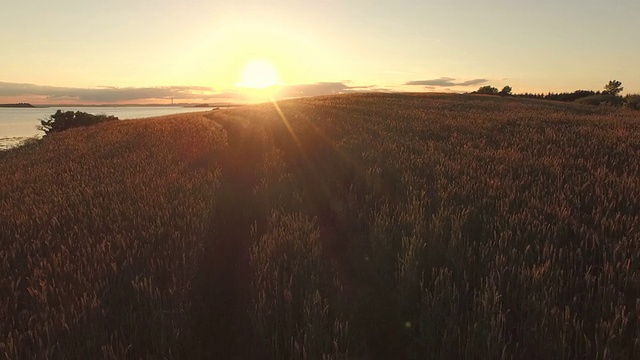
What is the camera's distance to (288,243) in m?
3.79

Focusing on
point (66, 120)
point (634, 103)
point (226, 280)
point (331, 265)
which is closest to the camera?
point (331, 265)

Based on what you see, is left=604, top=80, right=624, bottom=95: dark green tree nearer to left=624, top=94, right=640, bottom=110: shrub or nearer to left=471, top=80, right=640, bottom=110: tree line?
left=471, top=80, right=640, bottom=110: tree line

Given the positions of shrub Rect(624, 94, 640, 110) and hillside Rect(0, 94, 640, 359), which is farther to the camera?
shrub Rect(624, 94, 640, 110)

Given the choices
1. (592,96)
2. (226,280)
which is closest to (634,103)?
(592,96)

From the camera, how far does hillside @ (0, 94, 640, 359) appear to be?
2441 millimetres

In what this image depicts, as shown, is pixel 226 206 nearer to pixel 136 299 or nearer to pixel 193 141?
pixel 136 299

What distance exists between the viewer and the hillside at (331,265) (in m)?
2.44

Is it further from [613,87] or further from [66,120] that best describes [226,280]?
[613,87]

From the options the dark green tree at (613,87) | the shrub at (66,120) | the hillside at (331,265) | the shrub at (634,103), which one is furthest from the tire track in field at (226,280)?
the dark green tree at (613,87)

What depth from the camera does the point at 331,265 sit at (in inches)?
142

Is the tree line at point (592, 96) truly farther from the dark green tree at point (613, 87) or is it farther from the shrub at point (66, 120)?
the shrub at point (66, 120)

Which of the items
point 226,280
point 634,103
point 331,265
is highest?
point 634,103

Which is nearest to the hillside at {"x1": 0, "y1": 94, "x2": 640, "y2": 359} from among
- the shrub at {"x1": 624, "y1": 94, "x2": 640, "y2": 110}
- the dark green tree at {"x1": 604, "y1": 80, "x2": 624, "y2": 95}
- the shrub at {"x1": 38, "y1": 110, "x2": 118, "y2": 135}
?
the shrub at {"x1": 624, "y1": 94, "x2": 640, "y2": 110}

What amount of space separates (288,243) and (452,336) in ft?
5.91
